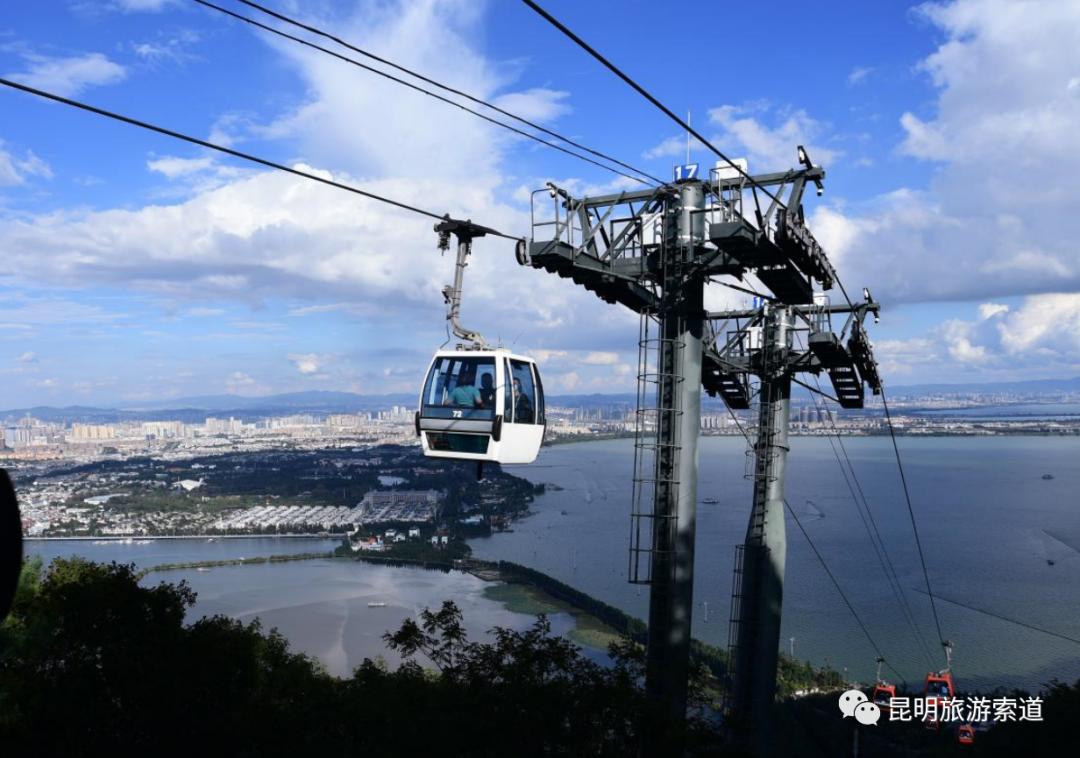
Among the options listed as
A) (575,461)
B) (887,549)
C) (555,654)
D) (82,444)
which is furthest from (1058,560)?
(82,444)

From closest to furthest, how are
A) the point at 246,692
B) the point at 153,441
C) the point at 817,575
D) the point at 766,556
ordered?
1. the point at 246,692
2. the point at 766,556
3. the point at 817,575
4. the point at 153,441

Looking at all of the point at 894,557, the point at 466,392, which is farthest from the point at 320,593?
the point at 466,392

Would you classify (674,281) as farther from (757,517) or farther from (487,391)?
(757,517)

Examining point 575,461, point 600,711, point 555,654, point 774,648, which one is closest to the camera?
point 600,711

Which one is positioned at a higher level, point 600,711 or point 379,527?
point 600,711

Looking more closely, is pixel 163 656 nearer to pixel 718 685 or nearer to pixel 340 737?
pixel 340 737

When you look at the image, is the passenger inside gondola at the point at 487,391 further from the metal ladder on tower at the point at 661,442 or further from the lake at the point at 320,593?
the lake at the point at 320,593

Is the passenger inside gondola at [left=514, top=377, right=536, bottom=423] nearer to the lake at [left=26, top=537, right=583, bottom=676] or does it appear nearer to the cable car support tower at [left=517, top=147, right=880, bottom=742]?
the cable car support tower at [left=517, top=147, right=880, bottom=742]
